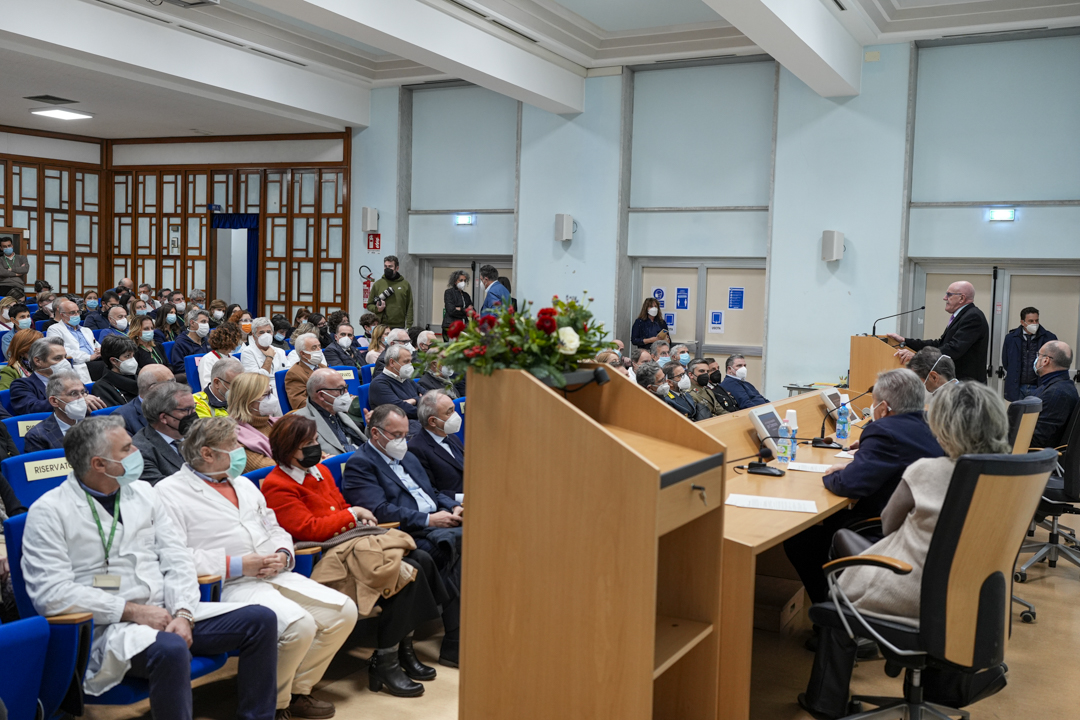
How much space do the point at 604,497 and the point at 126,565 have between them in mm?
1591

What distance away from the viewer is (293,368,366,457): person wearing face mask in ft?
18.1

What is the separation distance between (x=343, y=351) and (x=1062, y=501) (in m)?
5.98

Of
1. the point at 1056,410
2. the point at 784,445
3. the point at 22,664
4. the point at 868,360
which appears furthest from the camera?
the point at 868,360

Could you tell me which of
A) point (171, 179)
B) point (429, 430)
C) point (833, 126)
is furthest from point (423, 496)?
point (171, 179)

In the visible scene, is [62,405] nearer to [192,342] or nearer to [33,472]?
[33,472]

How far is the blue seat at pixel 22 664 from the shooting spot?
8.20 ft

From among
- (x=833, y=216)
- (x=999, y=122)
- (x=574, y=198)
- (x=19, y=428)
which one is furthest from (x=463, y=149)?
(x=19, y=428)

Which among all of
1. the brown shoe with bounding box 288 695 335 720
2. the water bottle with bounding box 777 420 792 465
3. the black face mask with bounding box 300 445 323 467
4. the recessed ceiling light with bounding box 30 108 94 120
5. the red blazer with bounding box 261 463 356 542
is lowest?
the brown shoe with bounding box 288 695 335 720

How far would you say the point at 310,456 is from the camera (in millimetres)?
3707

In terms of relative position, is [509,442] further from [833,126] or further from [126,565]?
[833,126]

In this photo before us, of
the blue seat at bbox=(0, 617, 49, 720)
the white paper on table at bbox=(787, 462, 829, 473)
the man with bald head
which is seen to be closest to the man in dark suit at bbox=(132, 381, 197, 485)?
the blue seat at bbox=(0, 617, 49, 720)

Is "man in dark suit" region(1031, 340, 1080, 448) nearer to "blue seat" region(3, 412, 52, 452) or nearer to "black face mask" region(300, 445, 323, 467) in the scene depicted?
"black face mask" region(300, 445, 323, 467)

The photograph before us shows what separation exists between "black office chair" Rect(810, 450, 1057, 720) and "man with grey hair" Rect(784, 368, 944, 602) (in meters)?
0.91

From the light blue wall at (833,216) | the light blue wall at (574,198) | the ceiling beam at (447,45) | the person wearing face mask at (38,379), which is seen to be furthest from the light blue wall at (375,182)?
the person wearing face mask at (38,379)
